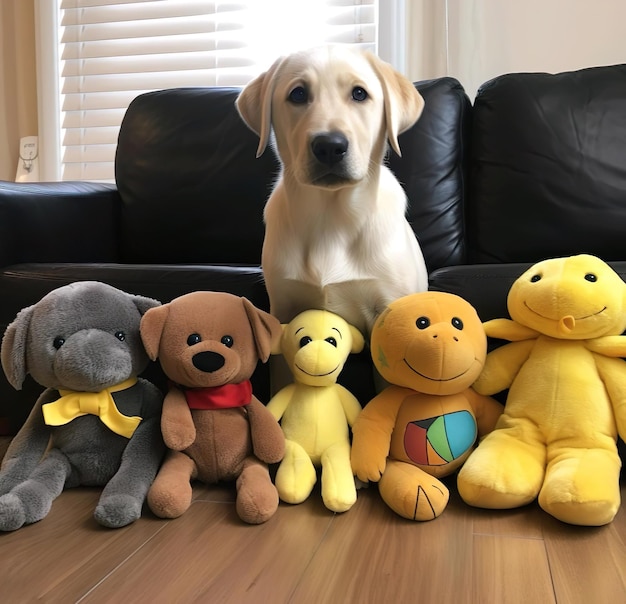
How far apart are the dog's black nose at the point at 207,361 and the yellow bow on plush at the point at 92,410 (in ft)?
0.69

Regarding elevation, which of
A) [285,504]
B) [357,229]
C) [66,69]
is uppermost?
[66,69]

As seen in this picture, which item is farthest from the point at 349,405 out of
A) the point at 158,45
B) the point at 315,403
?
the point at 158,45

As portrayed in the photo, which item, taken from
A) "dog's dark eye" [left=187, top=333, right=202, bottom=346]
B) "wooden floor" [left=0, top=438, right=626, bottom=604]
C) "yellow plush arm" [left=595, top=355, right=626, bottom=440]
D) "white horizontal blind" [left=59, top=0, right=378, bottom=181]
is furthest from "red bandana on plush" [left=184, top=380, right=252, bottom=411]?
"white horizontal blind" [left=59, top=0, right=378, bottom=181]

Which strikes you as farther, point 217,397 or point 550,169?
point 550,169

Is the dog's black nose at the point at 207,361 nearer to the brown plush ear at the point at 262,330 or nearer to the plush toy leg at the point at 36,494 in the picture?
the brown plush ear at the point at 262,330

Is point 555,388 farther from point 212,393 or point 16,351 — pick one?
point 16,351

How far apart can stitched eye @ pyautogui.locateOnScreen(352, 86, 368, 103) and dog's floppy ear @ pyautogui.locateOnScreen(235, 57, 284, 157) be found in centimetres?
20

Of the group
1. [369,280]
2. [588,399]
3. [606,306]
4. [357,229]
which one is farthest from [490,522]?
[357,229]

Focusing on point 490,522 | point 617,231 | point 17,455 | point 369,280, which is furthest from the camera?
point 617,231

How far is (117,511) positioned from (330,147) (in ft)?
2.66

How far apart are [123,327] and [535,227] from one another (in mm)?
1230

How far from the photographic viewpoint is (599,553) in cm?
104

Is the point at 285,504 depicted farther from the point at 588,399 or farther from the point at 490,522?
the point at 588,399

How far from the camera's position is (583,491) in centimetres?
109
